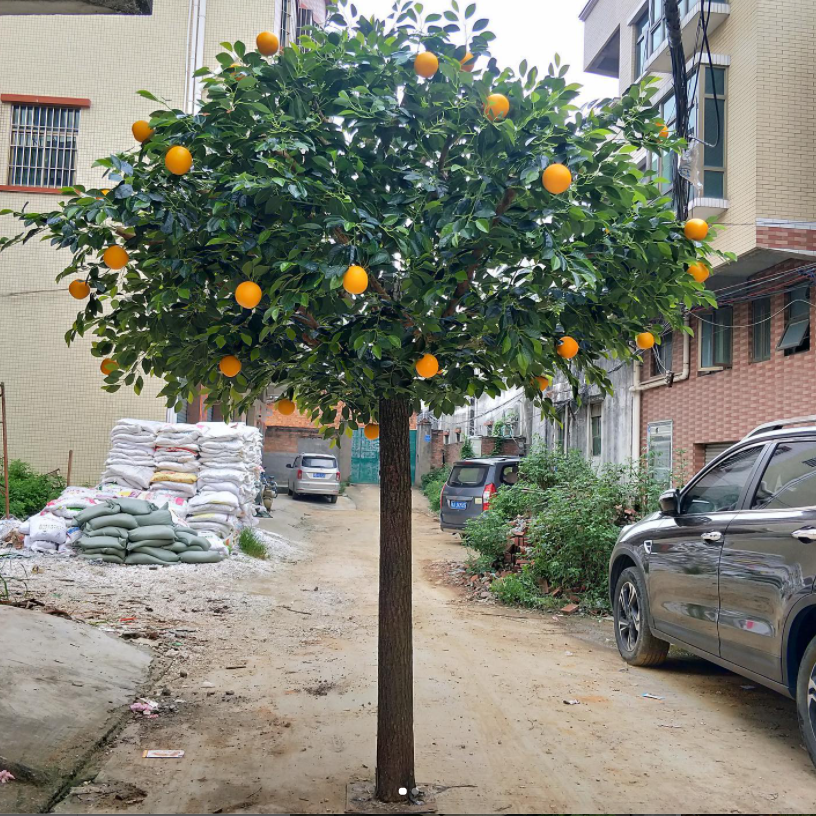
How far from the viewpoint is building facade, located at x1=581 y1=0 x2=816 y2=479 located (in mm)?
11414

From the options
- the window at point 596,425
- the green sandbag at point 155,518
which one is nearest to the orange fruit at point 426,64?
the green sandbag at point 155,518

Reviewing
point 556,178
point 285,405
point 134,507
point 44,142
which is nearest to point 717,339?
point 134,507

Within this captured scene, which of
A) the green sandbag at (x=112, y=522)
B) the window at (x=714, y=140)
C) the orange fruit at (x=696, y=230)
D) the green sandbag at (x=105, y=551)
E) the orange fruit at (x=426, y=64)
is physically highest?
the window at (x=714, y=140)

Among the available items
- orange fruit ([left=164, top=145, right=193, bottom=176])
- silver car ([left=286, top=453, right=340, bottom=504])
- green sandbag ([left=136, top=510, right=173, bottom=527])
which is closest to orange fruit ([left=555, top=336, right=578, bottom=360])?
orange fruit ([left=164, top=145, right=193, bottom=176])

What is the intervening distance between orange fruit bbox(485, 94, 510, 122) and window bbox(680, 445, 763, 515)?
329 cm

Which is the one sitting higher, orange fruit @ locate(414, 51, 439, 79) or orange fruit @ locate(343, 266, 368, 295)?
orange fruit @ locate(414, 51, 439, 79)

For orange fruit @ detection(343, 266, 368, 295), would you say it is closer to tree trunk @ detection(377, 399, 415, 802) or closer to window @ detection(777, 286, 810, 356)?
tree trunk @ detection(377, 399, 415, 802)

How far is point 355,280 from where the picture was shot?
2756 mm

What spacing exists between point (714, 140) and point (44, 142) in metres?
11.9

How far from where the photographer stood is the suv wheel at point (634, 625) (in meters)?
6.54

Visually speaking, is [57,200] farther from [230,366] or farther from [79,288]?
[230,366]

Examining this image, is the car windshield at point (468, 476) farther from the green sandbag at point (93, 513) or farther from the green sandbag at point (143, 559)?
the green sandbag at point (93, 513)

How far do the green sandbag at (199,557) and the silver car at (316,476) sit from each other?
14.0m

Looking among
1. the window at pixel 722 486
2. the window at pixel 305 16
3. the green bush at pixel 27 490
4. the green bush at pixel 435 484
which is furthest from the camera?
the green bush at pixel 435 484
